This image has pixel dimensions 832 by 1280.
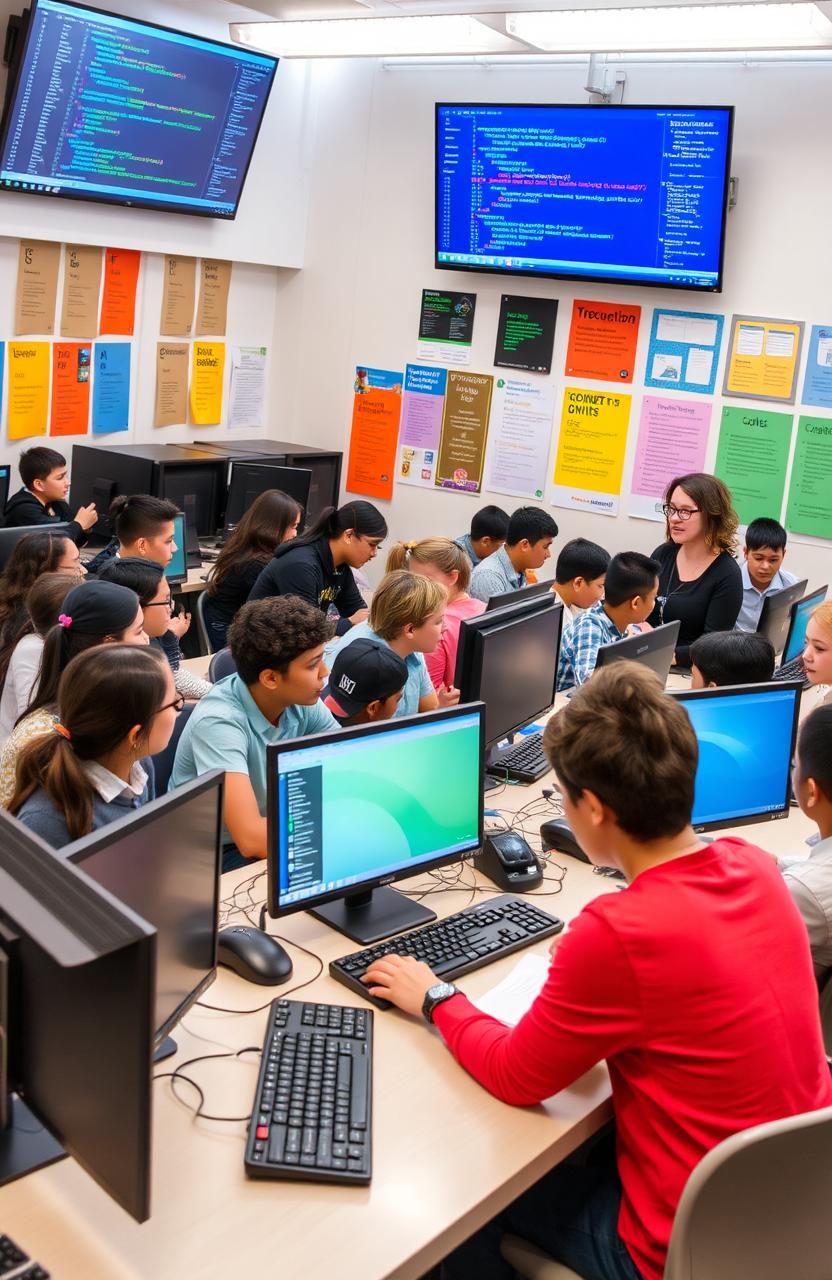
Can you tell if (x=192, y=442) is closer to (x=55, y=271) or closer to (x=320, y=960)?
(x=55, y=271)

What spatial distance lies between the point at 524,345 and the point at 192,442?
165 centimetres

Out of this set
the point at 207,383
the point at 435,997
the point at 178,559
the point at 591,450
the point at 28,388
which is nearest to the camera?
the point at 435,997

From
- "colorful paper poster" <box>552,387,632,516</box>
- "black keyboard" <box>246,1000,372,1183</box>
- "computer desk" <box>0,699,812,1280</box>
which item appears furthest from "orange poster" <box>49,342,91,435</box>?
"black keyboard" <box>246,1000,372,1183</box>

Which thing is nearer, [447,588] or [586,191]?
[447,588]

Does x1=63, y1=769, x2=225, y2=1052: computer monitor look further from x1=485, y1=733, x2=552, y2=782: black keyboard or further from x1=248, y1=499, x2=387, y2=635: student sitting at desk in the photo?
x1=248, y1=499, x2=387, y2=635: student sitting at desk

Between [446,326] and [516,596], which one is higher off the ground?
[446,326]

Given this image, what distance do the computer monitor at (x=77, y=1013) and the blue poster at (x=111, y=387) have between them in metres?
4.04

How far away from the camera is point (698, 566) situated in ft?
13.9

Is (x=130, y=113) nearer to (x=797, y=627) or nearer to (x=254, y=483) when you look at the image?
(x=254, y=483)

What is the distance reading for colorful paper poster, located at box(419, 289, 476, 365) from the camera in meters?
5.57

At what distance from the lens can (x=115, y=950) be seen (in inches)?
46.1

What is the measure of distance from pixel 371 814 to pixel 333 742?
0.17 metres

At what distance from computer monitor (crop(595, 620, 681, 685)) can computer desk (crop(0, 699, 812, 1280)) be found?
1.30m

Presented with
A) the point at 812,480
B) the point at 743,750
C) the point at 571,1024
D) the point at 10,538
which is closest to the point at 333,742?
the point at 571,1024
